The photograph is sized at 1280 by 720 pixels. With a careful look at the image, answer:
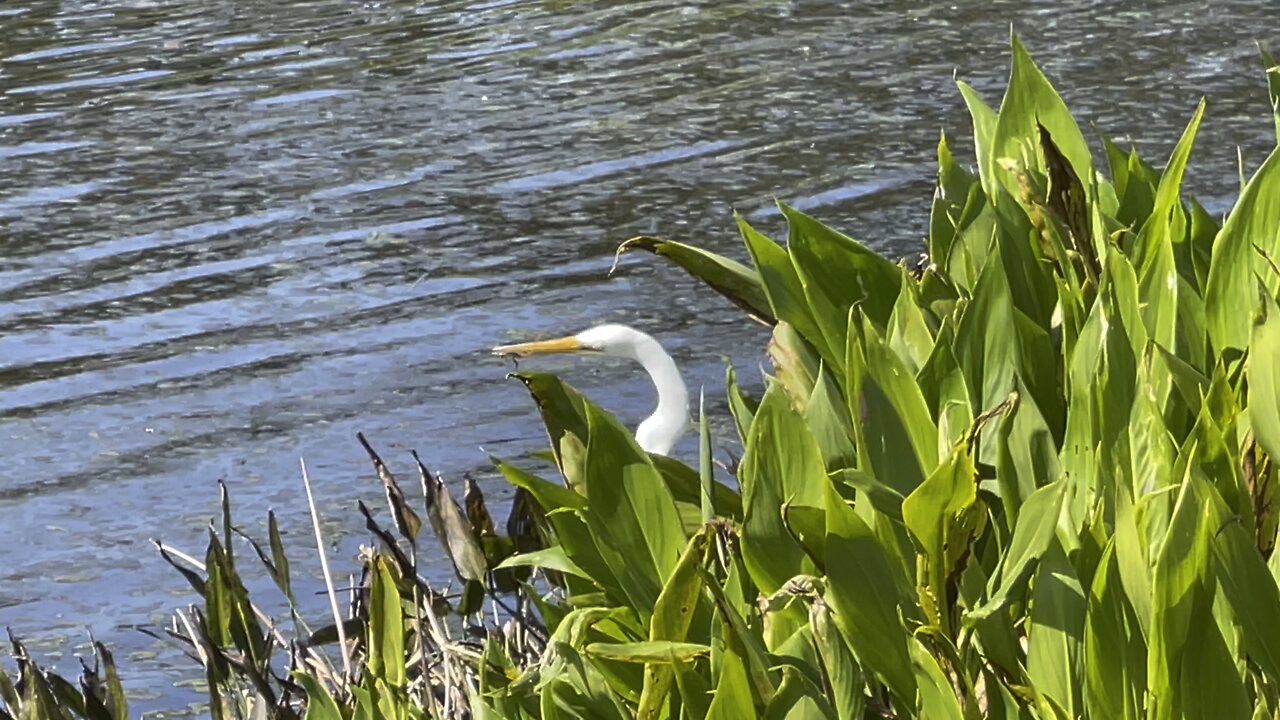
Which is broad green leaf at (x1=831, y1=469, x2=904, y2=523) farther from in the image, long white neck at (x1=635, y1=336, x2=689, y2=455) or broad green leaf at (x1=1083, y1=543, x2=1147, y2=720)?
long white neck at (x1=635, y1=336, x2=689, y2=455)

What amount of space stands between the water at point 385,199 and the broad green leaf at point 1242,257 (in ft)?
9.41

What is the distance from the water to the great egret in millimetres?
1304

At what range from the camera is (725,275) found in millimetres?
3652

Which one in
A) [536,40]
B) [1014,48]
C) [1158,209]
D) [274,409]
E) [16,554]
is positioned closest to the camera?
[1158,209]

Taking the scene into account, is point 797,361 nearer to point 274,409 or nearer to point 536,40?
point 274,409

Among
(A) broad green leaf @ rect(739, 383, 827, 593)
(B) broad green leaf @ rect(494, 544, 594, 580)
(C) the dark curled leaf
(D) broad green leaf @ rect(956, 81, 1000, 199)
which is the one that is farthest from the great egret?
(A) broad green leaf @ rect(739, 383, 827, 593)

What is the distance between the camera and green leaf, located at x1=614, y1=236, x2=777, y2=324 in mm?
3475

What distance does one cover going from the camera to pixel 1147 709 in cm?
236

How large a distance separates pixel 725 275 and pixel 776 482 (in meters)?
0.97

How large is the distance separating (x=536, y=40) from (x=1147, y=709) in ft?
36.7

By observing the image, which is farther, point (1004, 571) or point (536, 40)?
point (536, 40)

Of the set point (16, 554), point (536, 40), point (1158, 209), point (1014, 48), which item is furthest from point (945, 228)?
point (536, 40)

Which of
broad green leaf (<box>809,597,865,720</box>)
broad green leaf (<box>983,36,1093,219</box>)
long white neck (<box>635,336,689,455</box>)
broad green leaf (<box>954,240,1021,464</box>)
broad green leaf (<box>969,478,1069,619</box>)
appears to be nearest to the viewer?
broad green leaf (<box>969,478,1069,619</box>)

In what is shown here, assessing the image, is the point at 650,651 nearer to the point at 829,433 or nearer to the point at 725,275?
the point at 829,433
